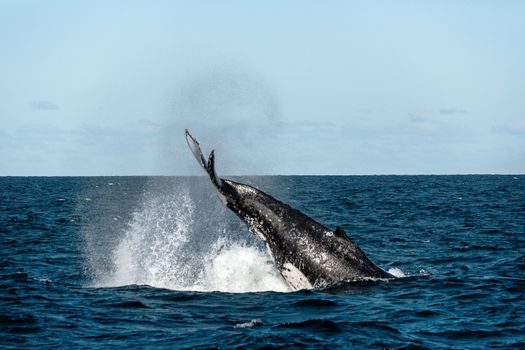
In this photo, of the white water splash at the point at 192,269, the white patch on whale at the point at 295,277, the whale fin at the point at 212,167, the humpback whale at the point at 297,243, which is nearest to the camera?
the whale fin at the point at 212,167

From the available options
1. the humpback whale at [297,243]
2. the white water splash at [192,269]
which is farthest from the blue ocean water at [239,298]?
the humpback whale at [297,243]

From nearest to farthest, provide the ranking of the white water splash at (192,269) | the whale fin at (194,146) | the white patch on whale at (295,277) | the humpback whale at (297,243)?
the whale fin at (194,146) → the humpback whale at (297,243) → the white patch on whale at (295,277) → the white water splash at (192,269)

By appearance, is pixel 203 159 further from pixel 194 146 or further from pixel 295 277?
pixel 295 277

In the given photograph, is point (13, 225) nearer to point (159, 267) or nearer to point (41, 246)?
point (41, 246)

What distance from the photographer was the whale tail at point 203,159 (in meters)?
14.1

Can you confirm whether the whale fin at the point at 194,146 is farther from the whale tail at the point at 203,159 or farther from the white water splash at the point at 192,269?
the white water splash at the point at 192,269

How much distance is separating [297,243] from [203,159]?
271cm

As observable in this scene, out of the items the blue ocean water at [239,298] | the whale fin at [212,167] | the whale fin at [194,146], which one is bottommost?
the blue ocean water at [239,298]

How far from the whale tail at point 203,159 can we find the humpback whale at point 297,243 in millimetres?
36

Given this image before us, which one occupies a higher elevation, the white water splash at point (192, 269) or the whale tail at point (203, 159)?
the whale tail at point (203, 159)

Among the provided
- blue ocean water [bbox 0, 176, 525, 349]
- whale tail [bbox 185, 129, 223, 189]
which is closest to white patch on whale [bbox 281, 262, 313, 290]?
blue ocean water [bbox 0, 176, 525, 349]

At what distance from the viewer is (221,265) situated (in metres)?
19.1

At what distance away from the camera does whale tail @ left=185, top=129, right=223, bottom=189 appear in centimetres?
1405

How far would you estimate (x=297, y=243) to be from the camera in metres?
15.3
